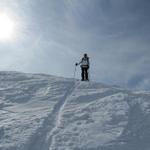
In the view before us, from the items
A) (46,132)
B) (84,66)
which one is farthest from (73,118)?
(84,66)

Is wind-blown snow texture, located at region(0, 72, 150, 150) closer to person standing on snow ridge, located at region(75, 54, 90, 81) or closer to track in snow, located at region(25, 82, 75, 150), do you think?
track in snow, located at region(25, 82, 75, 150)

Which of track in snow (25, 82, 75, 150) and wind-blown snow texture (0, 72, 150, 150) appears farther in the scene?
wind-blown snow texture (0, 72, 150, 150)

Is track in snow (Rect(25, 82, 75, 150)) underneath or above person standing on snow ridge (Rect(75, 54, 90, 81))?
underneath

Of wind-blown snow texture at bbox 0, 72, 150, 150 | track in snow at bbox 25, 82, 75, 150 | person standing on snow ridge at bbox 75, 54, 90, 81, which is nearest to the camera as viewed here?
track in snow at bbox 25, 82, 75, 150

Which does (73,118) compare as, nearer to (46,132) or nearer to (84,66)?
(46,132)

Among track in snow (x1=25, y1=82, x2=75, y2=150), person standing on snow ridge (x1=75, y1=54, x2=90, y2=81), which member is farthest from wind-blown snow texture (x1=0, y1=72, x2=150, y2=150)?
person standing on snow ridge (x1=75, y1=54, x2=90, y2=81)

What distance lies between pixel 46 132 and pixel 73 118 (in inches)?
85.1

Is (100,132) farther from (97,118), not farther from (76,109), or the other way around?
(76,109)

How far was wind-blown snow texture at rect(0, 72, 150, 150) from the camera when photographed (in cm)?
1725

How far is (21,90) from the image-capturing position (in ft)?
90.0

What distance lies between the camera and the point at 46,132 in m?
18.5

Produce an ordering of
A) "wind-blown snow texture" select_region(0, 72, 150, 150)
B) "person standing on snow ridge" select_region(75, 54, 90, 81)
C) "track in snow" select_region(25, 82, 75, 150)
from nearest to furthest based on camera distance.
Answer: "track in snow" select_region(25, 82, 75, 150)
"wind-blown snow texture" select_region(0, 72, 150, 150)
"person standing on snow ridge" select_region(75, 54, 90, 81)

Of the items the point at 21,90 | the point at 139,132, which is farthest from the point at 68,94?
the point at 139,132

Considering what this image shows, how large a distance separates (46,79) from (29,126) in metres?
12.0
